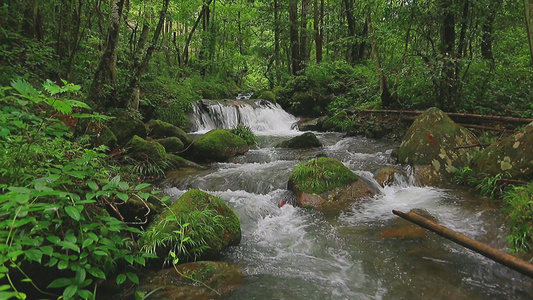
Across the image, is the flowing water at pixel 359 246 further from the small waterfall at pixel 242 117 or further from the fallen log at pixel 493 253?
the small waterfall at pixel 242 117

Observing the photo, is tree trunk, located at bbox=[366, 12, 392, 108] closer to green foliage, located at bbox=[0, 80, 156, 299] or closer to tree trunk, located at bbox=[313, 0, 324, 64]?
tree trunk, located at bbox=[313, 0, 324, 64]

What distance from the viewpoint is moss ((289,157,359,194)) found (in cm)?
618

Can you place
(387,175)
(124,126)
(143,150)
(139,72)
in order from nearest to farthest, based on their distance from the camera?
(387,175), (143,150), (124,126), (139,72)

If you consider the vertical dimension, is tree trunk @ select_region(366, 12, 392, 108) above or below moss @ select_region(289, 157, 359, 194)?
above

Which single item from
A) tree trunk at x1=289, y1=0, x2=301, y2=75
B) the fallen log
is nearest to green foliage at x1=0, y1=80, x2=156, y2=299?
the fallen log

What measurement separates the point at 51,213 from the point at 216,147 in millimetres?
6776

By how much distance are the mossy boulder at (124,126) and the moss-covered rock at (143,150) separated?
845 millimetres

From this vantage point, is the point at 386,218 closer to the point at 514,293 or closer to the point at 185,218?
the point at 514,293

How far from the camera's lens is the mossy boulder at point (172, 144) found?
355 inches

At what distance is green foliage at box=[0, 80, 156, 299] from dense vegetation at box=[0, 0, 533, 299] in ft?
0.05

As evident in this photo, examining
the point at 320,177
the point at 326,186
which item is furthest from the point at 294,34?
the point at 326,186

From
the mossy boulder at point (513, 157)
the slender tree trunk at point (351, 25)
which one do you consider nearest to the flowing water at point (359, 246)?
the mossy boulder at point (513, 157)

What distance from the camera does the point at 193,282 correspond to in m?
3.24

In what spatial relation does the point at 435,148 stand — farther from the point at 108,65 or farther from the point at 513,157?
the point at 108,65
